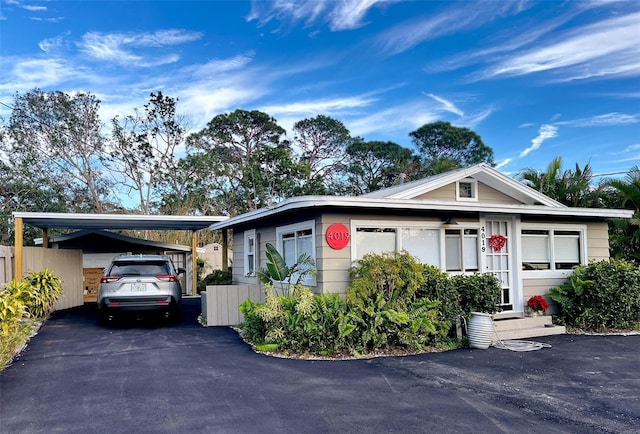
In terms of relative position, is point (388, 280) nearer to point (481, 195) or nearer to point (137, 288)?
point (481, 195)

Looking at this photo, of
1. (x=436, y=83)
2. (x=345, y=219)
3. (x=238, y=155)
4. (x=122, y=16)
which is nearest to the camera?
(x=345, y=219)

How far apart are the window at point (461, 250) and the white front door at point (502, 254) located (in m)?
0.28

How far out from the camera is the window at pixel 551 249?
423 inches

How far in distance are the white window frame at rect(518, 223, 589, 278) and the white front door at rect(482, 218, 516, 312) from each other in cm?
29

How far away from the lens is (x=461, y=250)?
32.9 ft

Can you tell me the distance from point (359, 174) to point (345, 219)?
72.9 feet

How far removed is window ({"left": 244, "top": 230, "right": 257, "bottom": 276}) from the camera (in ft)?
41.0

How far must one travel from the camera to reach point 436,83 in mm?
17469

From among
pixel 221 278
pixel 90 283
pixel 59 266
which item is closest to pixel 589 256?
pixel 221 278

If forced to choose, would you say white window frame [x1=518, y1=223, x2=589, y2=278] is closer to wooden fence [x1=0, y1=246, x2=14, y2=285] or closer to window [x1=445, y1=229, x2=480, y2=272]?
window [x1=445, y1=229, x2=480, y2=272]

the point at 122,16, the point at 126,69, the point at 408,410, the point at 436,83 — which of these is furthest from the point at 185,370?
the point at 126,69

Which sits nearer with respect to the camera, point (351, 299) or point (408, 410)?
point (408, 410)

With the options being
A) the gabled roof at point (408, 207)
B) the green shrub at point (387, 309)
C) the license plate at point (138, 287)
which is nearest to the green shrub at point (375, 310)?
the green shrub at point (387, 309)

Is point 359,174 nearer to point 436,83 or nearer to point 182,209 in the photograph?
point 182,209
